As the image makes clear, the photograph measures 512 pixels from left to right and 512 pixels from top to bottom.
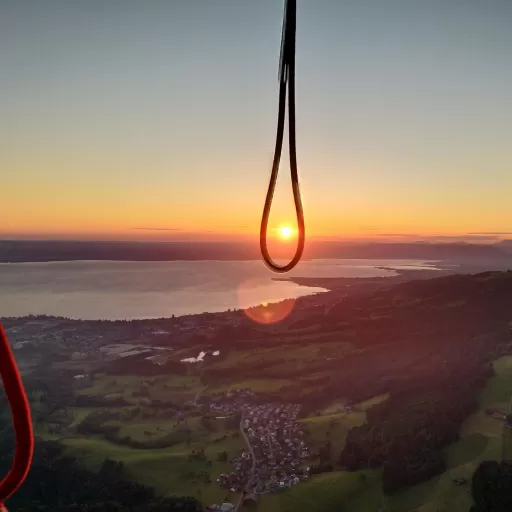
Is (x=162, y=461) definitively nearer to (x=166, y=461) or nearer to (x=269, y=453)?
(x=166, y=461)

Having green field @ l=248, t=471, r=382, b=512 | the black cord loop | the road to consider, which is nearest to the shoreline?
the road

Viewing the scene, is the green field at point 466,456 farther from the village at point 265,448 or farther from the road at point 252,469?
the road at point 252,469

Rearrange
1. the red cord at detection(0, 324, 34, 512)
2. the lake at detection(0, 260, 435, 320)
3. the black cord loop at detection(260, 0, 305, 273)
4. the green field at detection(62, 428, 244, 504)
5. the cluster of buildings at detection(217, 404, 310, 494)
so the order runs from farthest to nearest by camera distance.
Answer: the green field at detection(62, 428, 244, 504) → the cluster of buildings at detection(217, 404, 310, 494) → the lake at detection(0, 260, 435, 320) → the black cord loop at detection(260, 0, 305, 273) → the red cord at detection(0, 324, 34, 512)

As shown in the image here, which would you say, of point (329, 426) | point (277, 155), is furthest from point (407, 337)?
point (277, 155)

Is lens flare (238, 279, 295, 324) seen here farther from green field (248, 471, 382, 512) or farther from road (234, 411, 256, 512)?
green field (248, 471, 382, 512)

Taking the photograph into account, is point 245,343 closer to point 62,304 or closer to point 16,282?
point 62,304

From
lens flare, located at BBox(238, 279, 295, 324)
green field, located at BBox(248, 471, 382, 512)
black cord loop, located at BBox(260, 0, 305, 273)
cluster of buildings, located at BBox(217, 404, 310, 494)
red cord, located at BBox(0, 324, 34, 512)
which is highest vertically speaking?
black cord loop, located at BBox(260, 0, 305, 273)
